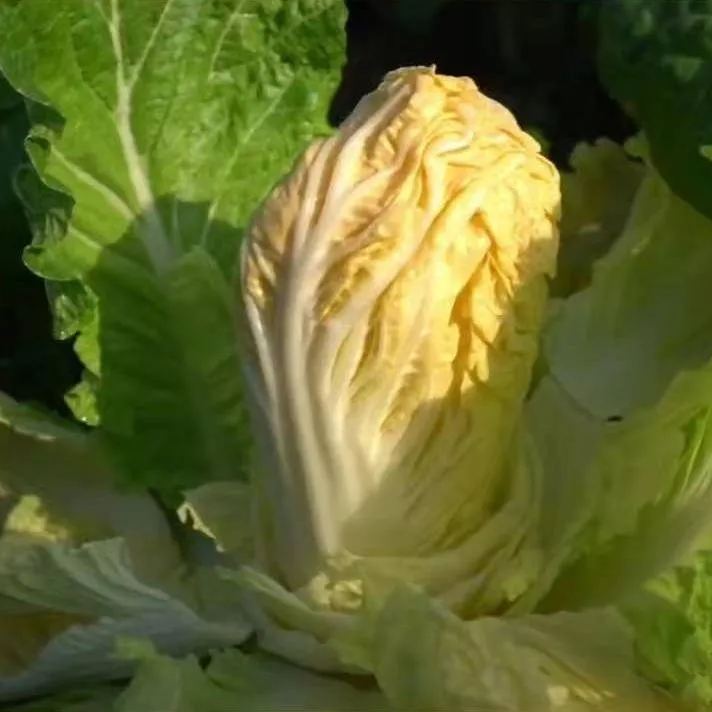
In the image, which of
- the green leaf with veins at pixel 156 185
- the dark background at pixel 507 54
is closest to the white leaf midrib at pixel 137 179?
the green leaf with veins at pixel 156 185

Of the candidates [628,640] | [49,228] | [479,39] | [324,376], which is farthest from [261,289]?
[479,39]

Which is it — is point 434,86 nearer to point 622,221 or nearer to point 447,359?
point 447,359

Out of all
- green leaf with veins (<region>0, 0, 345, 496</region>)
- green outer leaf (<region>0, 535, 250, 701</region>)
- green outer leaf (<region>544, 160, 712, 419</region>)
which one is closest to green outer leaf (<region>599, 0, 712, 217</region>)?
green outer leaf (<region>544, 160, 712, 419</region>)

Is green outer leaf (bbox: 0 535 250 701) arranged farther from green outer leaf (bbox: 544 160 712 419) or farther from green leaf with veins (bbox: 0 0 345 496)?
green outer leaf (bbox: 544 160 712 419)

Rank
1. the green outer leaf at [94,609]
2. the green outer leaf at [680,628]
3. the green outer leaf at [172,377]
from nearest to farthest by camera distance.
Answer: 1. the green outer leaf at [680,628]
2. the green outer leaf at [94,609]
3. the green outer leaf at [172,377]

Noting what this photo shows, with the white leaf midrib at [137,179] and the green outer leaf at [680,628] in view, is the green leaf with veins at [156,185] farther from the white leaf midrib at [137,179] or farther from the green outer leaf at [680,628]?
the green outer leaf at [680,628]

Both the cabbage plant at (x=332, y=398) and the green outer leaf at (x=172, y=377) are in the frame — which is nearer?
the cabbage plant at (x=332, y=398)

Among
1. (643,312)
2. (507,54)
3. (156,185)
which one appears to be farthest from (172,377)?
(507,54)
